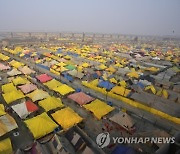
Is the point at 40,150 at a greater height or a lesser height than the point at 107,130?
greater

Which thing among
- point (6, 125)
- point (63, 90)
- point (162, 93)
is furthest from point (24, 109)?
point (162, 93)

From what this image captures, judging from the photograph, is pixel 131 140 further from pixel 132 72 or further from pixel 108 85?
pixel 132 72

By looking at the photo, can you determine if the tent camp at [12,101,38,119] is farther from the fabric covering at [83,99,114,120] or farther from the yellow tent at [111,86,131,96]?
the yellow tent at [111,86,131,96]

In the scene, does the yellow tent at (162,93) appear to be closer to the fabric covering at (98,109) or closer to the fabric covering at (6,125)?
the fabric covering at (98,109)

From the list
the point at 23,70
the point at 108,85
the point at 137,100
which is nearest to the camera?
the point at 137,100

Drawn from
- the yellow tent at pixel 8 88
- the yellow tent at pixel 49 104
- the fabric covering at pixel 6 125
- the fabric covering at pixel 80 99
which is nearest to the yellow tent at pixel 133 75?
the fabric covering at pixel 80 99

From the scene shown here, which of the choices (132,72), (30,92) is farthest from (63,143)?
(132,72)
